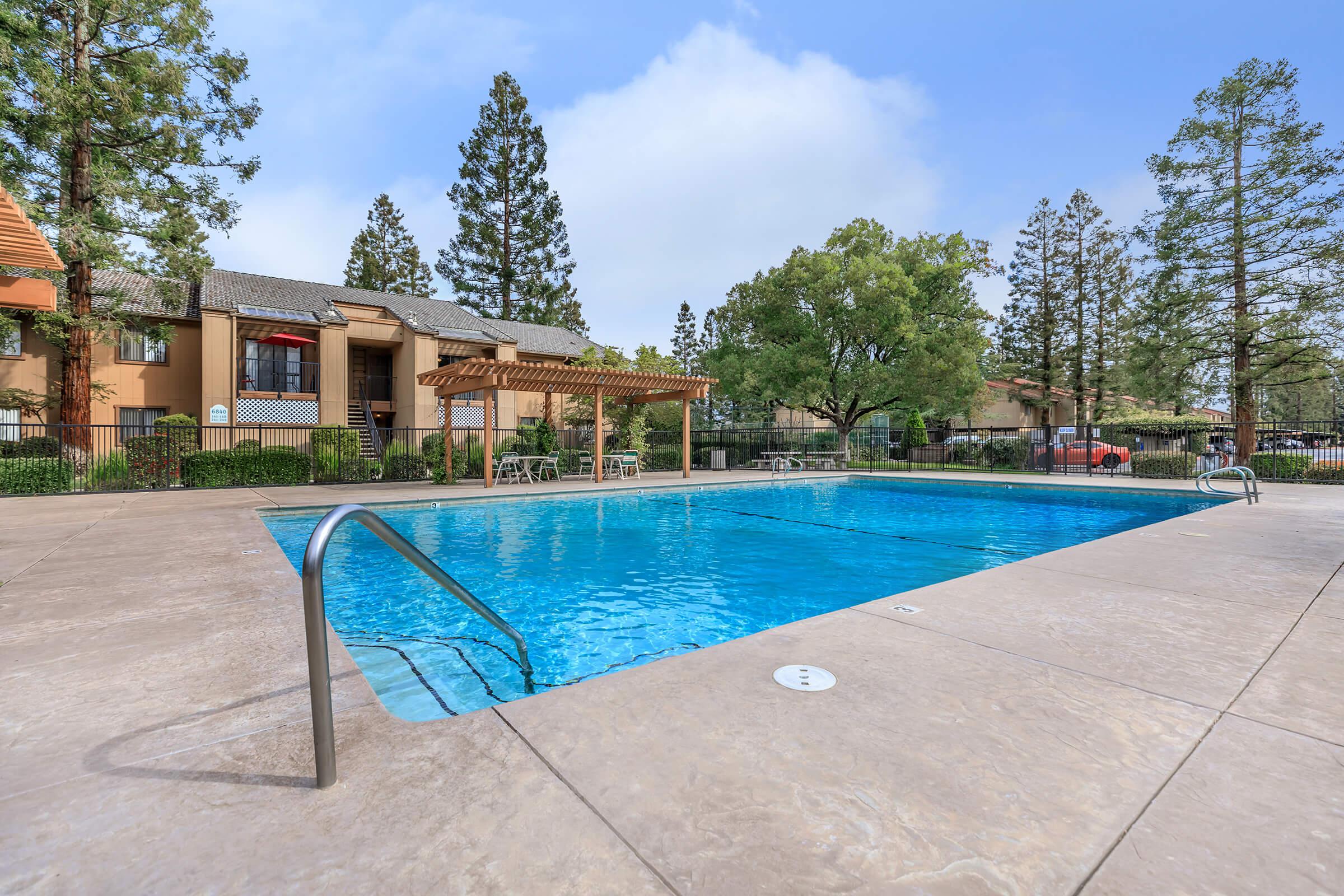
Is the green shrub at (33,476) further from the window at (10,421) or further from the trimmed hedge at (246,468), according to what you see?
the window at (10,421)

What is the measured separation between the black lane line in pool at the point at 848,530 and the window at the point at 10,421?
17016mm

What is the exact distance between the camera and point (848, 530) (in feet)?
27.1

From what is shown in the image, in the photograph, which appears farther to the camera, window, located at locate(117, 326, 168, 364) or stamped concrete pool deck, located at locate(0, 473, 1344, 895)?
window, located at locate(117, 326, 168, 364)

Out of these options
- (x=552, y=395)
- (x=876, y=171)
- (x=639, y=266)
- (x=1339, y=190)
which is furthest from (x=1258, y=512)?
(x=639, y=266)

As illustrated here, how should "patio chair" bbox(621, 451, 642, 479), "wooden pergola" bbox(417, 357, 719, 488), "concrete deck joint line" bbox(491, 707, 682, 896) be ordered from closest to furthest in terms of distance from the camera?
"concrete deck joint line" bbox(491, 707, 682, 896) → "wooden pergola" bbox(417, 357, 719, 488) → "patio chair" bbox(621, 451, 642, 479)

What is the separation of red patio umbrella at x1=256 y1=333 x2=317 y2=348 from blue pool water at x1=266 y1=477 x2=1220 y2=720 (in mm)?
10214

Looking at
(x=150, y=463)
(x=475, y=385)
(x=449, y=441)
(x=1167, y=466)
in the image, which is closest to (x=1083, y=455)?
(x=1167, y=466)

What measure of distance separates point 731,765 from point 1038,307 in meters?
29.9

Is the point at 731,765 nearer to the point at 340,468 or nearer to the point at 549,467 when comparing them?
the point at 549,467

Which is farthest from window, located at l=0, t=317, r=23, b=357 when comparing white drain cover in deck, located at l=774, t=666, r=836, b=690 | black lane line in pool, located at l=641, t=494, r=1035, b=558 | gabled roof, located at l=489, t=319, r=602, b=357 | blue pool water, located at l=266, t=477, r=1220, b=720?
white drain cover in deck, located at l=774, t=666, r=836, b=690

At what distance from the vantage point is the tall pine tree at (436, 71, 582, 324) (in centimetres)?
3011

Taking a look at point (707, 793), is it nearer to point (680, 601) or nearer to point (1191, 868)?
point (1191, 868)

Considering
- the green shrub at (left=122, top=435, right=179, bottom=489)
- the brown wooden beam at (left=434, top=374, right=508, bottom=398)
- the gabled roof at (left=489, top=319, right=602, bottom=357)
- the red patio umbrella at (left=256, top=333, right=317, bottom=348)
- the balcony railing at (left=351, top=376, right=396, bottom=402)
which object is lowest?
the green shrub at (left=122, top=435, right=179, bottom=489)

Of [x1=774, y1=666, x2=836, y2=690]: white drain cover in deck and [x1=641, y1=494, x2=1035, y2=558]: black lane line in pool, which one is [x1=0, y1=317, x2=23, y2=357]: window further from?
[x1=774, y1=666, x2=836, y2=690]: white drain cover in deck
